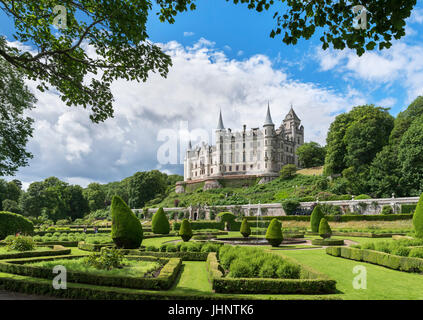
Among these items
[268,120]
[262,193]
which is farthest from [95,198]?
[268,120]

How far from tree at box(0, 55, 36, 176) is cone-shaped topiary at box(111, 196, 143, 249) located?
1050cm

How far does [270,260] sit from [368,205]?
3310 centimetres

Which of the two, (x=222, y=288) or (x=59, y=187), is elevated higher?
(x=59, y=187)

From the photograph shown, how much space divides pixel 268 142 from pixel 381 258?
70.2 meters

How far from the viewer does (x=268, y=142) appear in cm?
8181

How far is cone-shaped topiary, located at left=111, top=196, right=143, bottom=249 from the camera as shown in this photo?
Answer: 15.5 meters

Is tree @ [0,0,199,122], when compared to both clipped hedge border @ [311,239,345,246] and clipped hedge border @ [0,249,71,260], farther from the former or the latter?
clipped hedge border @ [311,239,345,246]

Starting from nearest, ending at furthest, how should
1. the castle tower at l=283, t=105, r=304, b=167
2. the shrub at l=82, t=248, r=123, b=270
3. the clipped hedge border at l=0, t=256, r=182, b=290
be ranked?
the clipped hedge border at l=0, t=256, r=182, b=290 → the shrub at l=82, t=248, r=123, b=270 → the castle tower at l=283, t=105, r=304, b=167

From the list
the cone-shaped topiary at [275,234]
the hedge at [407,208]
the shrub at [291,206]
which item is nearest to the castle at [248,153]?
the shrub at [291,206]

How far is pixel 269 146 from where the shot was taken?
8119cm

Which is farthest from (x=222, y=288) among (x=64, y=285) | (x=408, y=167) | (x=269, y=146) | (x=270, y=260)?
(x=269, y=146)

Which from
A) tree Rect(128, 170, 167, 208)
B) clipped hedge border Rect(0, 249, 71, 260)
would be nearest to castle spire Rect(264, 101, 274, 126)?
tree Rect(128, 170, 167, 208)

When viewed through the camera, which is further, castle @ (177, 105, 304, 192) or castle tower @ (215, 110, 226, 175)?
castle tower @ (215, 110, 226, 175)

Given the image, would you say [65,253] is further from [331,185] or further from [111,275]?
[331,185]
